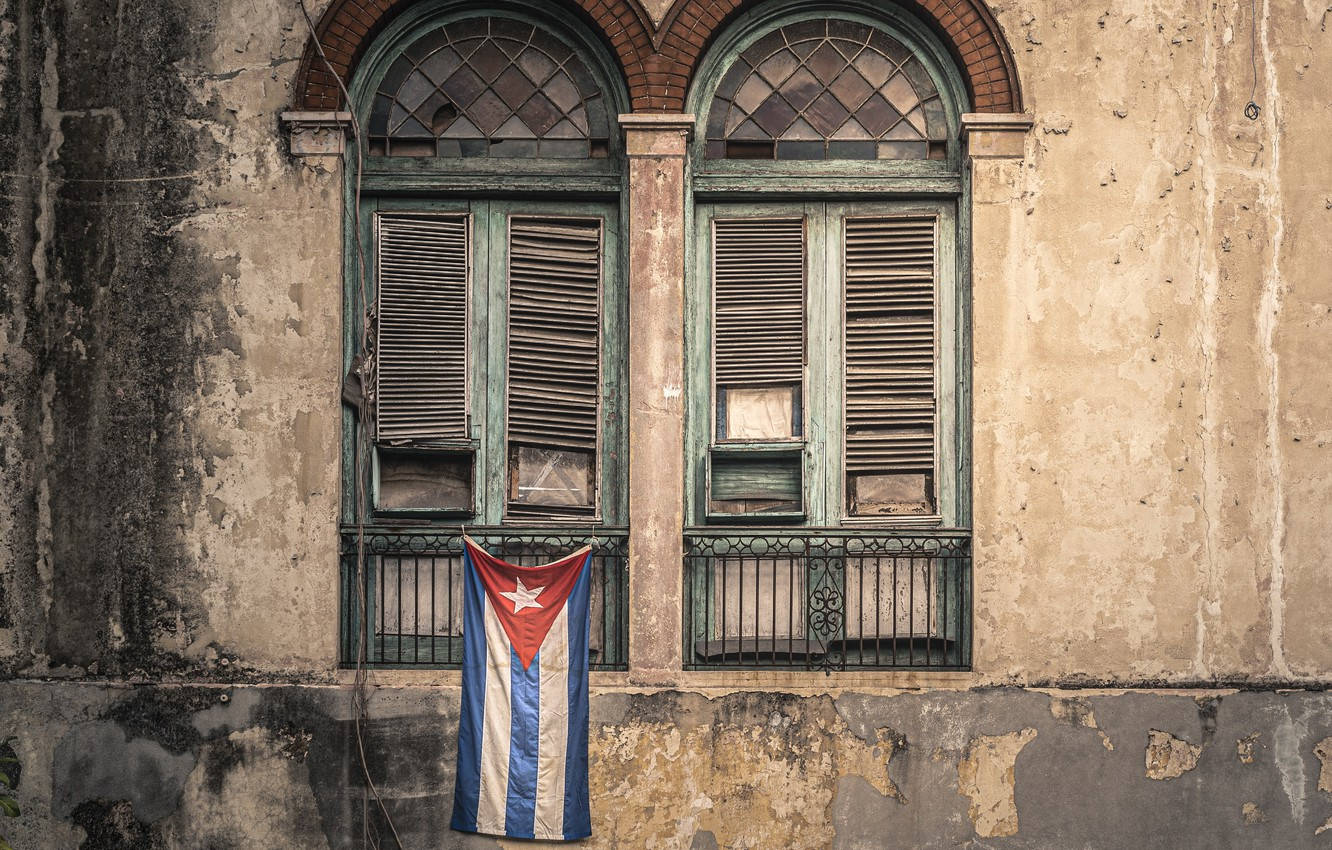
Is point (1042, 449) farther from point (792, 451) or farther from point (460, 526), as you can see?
point (460, 526)

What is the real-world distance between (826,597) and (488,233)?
10.3ft

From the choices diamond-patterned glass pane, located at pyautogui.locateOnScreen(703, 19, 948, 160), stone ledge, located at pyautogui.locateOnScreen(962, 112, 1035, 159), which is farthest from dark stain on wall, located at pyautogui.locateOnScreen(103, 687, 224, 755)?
stone ledge, located at pyautogui.locateOnScreen(962, 112, 1035, 159)

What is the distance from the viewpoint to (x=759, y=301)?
8.18 metres

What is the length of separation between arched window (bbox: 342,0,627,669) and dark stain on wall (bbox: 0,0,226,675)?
101cm

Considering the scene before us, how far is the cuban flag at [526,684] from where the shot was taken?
24.6ft

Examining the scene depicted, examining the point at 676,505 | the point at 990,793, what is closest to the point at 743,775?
the point at 990,793

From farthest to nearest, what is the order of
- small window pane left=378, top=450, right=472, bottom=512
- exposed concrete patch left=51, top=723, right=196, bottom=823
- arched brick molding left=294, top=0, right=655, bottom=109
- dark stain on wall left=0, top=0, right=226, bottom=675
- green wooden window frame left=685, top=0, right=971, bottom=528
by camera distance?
small window pane left=378, top=450, right=472, bottom=512 → green wooden window frame left=685, top=0, right=971, bottom=528 → arched brick molding left=294, top=0, right=655, bottom=109 → dark stain on wall left=0, top=0, right=226, bottom=675 → exposed concrete patch left=51, top=723, right=196, bottom=823

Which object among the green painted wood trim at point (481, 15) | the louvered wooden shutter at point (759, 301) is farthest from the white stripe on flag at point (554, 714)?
the green painted wood trim at point (481, 15)

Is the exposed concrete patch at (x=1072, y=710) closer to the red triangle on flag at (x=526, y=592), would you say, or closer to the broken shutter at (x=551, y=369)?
the red triangle on flag at (x=526, y=592)

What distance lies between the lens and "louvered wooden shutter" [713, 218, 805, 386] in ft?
26.7

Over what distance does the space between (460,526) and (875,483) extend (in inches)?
102

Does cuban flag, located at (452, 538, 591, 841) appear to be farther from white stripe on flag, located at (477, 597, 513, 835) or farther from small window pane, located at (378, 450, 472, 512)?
small window pane, located at (378, 450, 472, 512)

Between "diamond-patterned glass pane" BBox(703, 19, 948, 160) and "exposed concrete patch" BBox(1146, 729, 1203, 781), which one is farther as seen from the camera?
"diamond-patterned glass pane" BBox(703, 19, 948, 160)

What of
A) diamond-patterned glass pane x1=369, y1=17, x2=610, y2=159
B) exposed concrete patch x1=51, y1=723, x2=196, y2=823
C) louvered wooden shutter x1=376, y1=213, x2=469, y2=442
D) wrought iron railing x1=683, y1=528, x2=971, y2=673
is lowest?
exposed concrete patch x1=51, y1=723, x2=196, y2=823
